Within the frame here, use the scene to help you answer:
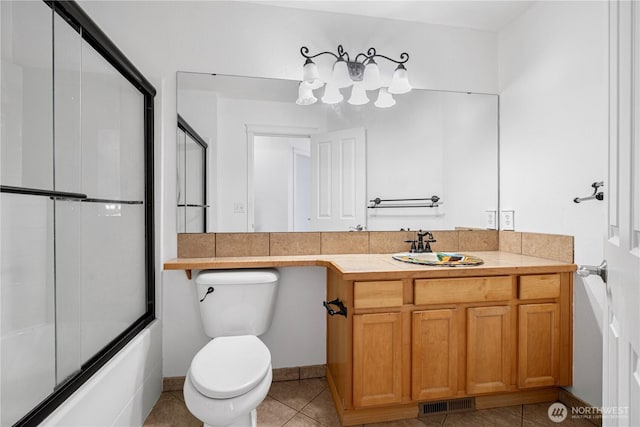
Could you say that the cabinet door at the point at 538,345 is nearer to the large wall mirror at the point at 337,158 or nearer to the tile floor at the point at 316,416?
the tile floor at the point at 316,416

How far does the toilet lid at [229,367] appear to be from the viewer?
4.32 feet

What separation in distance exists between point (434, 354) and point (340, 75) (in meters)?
1.65

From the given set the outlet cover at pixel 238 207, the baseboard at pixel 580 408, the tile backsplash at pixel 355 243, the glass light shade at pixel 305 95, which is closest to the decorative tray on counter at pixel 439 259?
the tile backsplash at pixel 355 243

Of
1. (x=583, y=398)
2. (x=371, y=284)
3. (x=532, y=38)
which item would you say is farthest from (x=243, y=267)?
(x=532, y=38)

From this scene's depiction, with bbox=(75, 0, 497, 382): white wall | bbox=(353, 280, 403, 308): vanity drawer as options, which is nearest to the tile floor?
bbox=(75, 0, 497, 382): white wall

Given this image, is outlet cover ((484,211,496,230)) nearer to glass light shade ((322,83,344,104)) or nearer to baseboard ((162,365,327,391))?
glass light shade ((322,83,344,104))

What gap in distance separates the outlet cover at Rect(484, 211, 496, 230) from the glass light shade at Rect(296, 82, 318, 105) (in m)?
1.41

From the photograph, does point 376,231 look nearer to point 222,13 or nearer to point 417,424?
point 417,424

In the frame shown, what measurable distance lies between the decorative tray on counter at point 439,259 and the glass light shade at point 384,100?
977 millimetres

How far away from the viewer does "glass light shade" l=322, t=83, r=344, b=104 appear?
6.87 feet

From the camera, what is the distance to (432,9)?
211cm

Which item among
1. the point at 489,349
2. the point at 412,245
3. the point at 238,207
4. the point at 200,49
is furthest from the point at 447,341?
the point at 200,49

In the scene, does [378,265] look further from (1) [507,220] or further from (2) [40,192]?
(2) [40,192]

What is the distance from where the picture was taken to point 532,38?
2.05 meters
